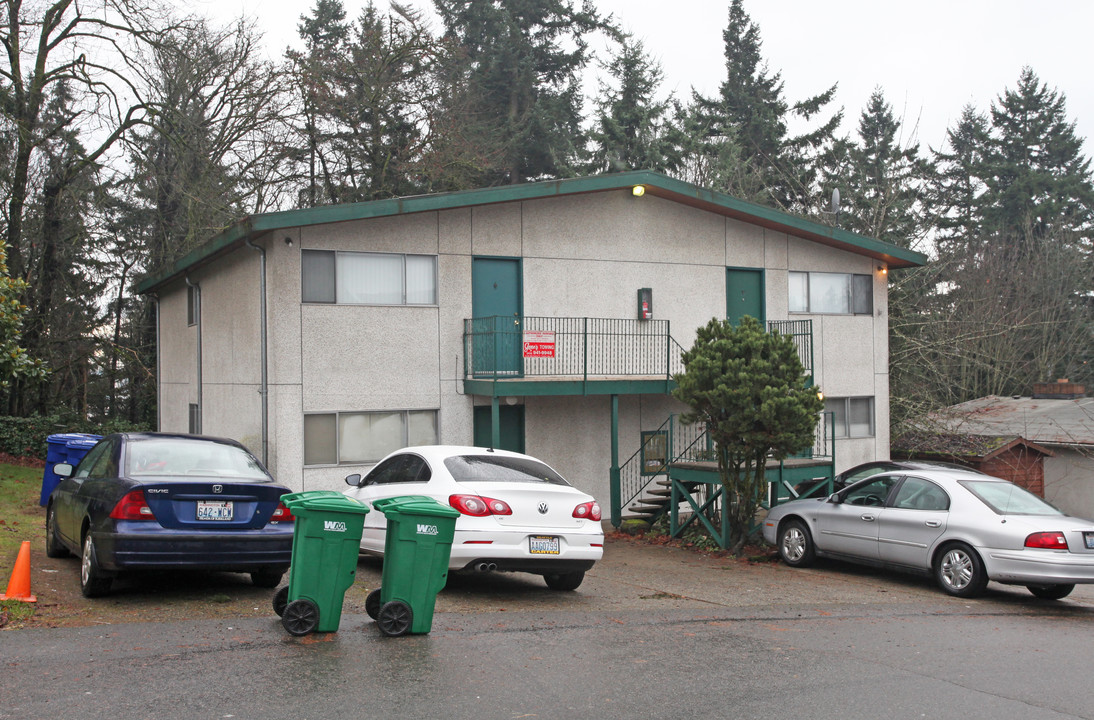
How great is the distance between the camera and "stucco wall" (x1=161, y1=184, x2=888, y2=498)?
1522 centimetres

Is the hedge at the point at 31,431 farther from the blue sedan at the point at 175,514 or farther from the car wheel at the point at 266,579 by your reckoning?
the car wheel at the point at 266,579

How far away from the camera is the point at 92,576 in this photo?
7891mm

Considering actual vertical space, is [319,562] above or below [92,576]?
above

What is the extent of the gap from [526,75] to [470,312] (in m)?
24.3

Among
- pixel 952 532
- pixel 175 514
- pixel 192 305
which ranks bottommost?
pixel 952 532

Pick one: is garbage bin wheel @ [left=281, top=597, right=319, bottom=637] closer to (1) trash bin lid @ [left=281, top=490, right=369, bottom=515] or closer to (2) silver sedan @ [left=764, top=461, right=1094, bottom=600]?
(1) trash bin lid @ [left=281, top=490, right=369, bottom=515]

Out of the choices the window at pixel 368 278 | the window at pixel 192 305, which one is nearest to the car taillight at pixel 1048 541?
the window at pixel 368 278

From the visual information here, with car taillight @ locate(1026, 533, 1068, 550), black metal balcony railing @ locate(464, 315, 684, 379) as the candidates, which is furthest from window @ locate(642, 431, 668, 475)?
car taillight @ locate(1026, 533, 1068, 550)

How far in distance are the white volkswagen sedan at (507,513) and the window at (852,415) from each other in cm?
1187

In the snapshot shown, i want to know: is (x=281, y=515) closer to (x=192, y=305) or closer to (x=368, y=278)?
(x=368, y=278)

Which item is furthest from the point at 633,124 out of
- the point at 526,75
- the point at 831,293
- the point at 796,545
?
the point at 796,545

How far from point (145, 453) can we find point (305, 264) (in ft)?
23.5

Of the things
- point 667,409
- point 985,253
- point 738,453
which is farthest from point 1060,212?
point 738,453

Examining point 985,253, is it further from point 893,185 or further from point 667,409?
point 667,409
